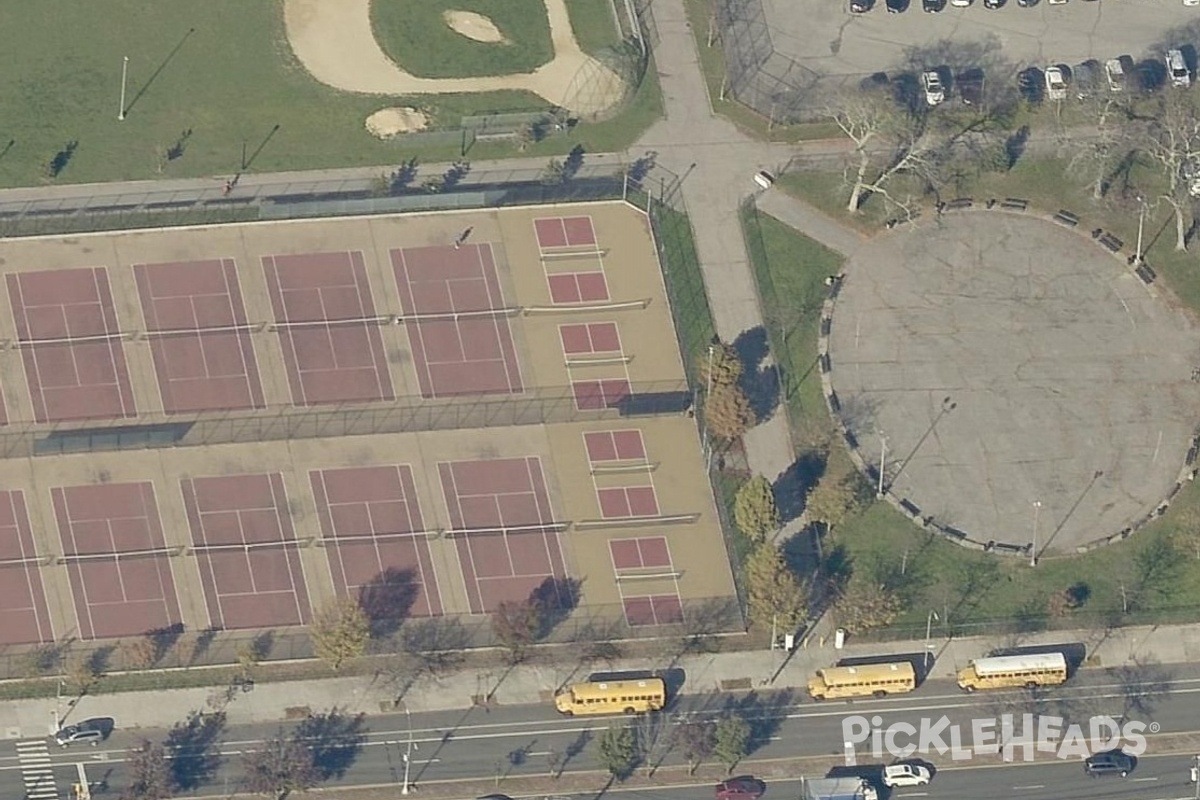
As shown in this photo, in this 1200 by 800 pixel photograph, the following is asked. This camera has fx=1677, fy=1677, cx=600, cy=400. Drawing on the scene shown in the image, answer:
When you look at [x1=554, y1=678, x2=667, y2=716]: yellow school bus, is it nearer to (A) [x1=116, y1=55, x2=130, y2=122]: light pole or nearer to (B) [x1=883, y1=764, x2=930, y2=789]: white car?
(B) [x1=883, y1=764, x2=930, y2=789]: white car

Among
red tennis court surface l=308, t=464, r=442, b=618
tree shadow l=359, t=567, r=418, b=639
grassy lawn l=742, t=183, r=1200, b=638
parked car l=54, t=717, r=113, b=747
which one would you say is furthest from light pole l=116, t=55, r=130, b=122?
grassy lawn l=742, t=183, r=1200, b=638

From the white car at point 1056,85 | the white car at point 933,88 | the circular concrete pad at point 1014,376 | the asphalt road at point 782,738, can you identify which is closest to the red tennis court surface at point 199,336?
the asphalt road at point 782,738

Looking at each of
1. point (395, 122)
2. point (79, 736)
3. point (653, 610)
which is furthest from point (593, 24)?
point (79, 736)

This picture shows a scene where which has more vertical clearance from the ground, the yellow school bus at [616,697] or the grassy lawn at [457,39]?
the grassy lawn at [457,39]

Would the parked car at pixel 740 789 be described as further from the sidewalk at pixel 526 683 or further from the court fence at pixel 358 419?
the court fence at pixel 358 419

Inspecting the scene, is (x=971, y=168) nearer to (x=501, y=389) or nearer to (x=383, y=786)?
(x=501, y=389)

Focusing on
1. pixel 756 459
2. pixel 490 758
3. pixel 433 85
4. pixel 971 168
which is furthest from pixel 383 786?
pixel 971 168
